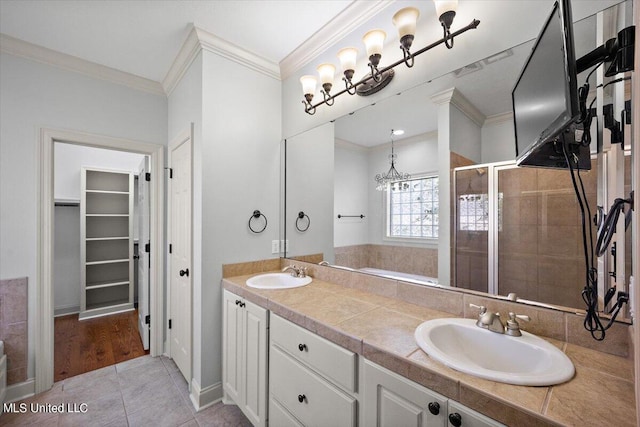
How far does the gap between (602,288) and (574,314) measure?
13 centimetres

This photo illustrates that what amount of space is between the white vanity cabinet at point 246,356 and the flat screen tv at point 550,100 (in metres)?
1.45

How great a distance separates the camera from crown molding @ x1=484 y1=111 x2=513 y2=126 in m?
1.19

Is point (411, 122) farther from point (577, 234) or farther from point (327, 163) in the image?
point (577, 234)

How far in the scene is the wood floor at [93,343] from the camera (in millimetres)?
2462

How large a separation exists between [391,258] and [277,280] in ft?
3.11

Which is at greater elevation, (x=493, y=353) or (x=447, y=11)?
(x=447, y=11)

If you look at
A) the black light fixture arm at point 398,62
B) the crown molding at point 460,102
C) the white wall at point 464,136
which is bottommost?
the white wall at point 464,136

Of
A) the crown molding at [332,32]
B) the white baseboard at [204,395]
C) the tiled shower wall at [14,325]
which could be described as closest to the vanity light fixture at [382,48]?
the crown molding at [332,32]

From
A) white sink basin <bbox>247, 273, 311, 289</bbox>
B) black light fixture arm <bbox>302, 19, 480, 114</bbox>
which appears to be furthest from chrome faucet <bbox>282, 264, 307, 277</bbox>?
black light fixture arm <bbox>302, 19, 480, 114</bbox>

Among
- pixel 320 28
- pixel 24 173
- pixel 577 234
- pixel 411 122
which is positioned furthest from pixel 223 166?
pixel 577 234

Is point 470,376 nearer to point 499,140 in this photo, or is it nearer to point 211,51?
point 499,140

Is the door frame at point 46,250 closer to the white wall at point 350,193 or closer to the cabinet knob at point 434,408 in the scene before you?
the white wall at point 350,193

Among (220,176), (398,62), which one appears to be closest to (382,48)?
(398,62)

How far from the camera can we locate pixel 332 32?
1905 millimetres
